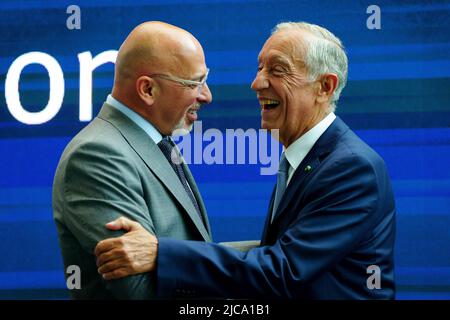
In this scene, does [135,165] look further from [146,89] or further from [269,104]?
[269,104]

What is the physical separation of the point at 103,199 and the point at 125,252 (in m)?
0.18

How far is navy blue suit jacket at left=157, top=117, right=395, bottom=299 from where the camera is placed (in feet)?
8.46

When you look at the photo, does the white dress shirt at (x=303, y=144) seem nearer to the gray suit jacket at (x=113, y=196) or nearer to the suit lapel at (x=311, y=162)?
the suit lapel at (x=311, y=162)

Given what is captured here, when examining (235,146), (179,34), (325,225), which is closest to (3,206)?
(235,146)

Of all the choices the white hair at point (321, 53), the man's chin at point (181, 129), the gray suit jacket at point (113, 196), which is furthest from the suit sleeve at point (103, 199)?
the white hair at point (321, 53)

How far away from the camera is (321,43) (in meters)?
2.90

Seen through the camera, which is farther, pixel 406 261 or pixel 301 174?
pixel 406 261

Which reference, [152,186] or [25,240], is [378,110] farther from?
[25,240]

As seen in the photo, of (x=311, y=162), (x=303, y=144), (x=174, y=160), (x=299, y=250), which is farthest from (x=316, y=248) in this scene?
(x=174, y=160)

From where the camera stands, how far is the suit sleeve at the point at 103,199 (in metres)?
2.49

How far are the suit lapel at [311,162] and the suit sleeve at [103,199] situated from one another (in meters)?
0.49

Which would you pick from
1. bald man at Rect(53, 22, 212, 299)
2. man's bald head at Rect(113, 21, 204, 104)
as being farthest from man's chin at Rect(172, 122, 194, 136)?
man's bald head at Rect(113, 21, 204, 104)

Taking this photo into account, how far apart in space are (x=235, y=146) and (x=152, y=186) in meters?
0.95

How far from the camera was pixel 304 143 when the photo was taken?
2.91 m
